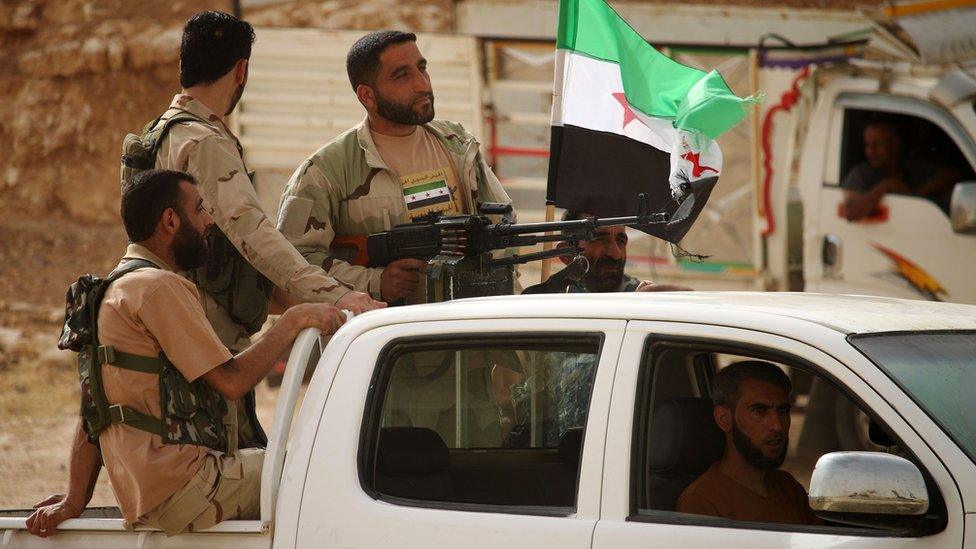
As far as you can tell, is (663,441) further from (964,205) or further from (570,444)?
(964,205)

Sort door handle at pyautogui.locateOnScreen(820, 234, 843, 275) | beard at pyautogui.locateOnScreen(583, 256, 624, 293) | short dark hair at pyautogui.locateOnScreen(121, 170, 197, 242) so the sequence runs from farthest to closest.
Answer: door handle at pyautogui.locateOnScreen(820, 234, 843, 275) → beard at pyautogui.locateOnScreen(583, 256, 624, 293) → short dark hair at pyautogui.locateOnScreen(121, 170, 197, 242)

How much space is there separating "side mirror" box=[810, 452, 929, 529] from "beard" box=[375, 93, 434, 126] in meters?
2.28

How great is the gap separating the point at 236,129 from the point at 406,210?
296 inches

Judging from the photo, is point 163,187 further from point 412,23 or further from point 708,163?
point 412,23

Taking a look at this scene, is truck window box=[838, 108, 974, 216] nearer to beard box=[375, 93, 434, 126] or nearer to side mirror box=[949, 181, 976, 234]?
side mirror box=[949, 181, 976, 234]

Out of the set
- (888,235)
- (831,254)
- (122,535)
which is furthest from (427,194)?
(831,254)

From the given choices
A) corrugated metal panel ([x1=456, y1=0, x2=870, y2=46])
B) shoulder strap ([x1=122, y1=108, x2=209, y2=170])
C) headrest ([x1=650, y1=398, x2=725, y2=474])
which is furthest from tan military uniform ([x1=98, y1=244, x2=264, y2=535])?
corrugated metal panel ([x1=456, y1=0, x2=870, y2=46])

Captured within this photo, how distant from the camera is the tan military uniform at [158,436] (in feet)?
10.9

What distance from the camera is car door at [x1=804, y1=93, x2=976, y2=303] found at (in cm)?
771

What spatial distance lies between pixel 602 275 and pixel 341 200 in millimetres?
1019

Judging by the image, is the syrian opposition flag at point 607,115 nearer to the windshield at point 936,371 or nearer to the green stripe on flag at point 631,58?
the green stripe on flag at point 631,58

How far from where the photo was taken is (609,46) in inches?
185

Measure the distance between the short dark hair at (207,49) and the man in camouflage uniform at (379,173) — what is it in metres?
0.40

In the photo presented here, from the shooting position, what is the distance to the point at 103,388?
133 inches
